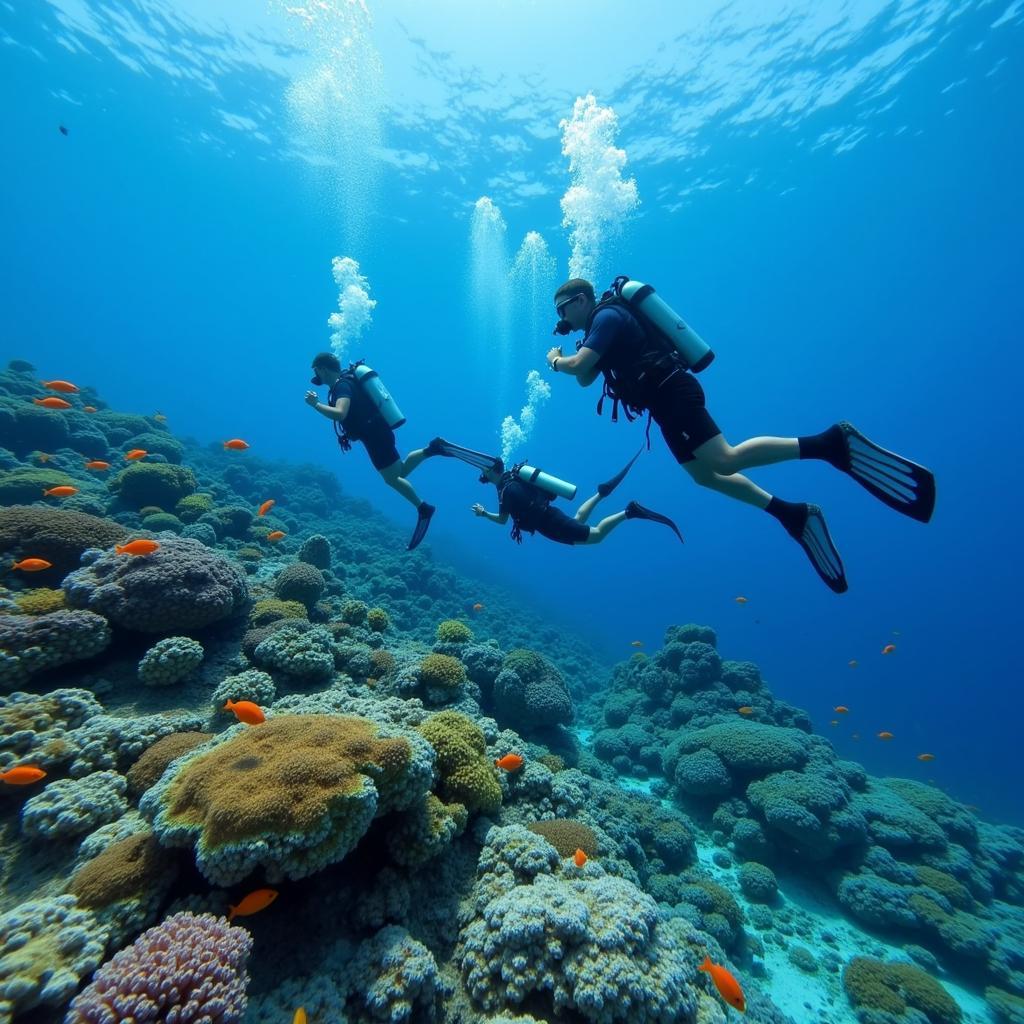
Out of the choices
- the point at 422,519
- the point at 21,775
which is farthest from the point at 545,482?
the point at 21,775

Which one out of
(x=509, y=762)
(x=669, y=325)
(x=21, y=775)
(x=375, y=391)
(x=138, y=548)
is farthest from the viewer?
(x=375, y=391)

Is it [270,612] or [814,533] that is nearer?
[814,533]

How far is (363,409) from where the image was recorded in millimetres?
10312

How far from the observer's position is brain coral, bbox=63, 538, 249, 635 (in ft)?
20.5

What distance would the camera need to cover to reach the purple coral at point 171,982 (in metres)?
2.46

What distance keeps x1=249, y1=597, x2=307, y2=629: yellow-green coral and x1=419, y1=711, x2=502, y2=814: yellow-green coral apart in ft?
12.6

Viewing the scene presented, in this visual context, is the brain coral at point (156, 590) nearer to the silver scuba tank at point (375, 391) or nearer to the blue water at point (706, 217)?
the silver scuba tank at point (375, 391)

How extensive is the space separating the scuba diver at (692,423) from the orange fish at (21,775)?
6282 millimetres

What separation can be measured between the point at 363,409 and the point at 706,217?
1946 inches

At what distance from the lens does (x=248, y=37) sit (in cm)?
3225

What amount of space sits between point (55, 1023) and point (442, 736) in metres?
3.27

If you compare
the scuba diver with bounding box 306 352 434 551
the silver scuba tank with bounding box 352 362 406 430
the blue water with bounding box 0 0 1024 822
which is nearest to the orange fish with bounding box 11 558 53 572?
the scuba diver with bounding box 306 352 434 551

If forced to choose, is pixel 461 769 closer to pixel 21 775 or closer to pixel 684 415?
pixel 21 775

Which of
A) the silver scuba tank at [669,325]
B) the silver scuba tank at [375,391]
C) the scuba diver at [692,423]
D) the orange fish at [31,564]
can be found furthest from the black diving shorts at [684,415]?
the orange fish at [31,564]
